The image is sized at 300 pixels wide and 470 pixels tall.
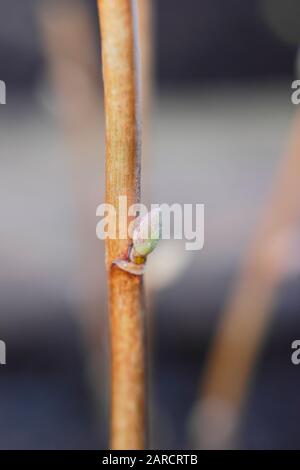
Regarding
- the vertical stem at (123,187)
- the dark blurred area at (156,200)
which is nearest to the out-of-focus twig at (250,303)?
the dark blurred area at (156,200)

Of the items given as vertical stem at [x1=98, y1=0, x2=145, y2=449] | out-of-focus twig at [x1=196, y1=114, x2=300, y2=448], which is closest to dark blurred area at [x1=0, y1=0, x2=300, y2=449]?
out-of-focus twig at [x1=196, y1=114, x2=300, y2=448]

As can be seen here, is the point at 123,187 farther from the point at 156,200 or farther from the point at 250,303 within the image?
the point at 156,200

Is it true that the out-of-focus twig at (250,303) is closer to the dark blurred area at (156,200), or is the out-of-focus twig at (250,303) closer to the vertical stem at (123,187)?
the dark blurred area at (156,200)

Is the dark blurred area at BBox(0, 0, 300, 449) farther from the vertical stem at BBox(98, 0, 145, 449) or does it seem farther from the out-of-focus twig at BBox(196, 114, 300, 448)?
the vertical stem at BBox(98, 0, 145, 449)

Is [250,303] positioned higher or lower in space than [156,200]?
lower

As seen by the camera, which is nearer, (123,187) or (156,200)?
(123,187)

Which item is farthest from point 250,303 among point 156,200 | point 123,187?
point 156,200

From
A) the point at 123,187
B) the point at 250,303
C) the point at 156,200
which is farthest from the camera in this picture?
the point at 156,200
